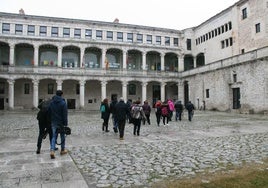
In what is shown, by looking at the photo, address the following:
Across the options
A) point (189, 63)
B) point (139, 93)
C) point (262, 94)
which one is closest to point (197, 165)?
point (262, 94)

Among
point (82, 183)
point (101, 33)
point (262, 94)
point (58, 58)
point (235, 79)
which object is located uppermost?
point (101, 33)

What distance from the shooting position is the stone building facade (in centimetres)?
3275

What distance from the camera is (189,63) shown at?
164 feet

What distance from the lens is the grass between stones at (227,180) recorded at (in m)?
4.73

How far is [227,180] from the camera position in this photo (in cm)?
501

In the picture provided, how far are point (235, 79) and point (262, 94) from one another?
16.0ft

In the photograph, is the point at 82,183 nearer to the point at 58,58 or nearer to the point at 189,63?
the point at 58,58

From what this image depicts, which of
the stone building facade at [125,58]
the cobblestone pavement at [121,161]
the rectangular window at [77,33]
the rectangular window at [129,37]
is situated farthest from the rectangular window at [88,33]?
the cobblestone pavement at [121,161]

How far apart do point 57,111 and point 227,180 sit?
5.08m

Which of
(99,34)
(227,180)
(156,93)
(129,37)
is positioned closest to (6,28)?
(99,34)

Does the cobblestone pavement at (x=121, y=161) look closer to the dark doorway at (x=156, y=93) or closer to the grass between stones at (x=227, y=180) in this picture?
the grass between stones at (x=227, y=180)

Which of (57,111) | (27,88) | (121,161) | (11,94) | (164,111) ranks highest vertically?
(27,88)

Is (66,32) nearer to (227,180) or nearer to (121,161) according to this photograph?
(121,161)

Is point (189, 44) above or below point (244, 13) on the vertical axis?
below
